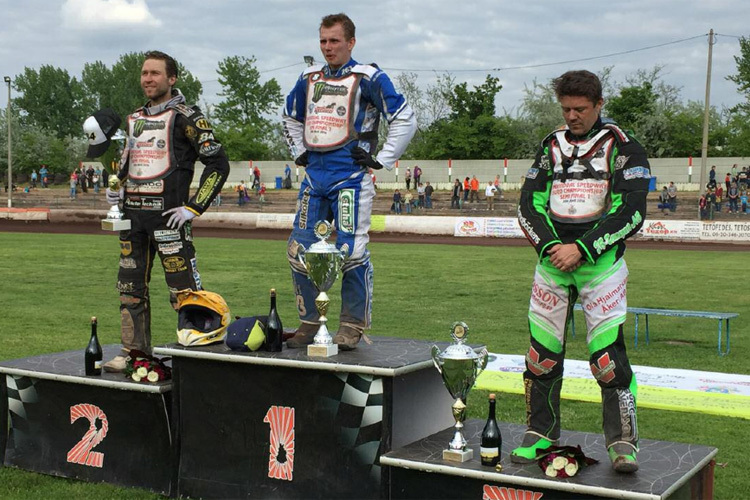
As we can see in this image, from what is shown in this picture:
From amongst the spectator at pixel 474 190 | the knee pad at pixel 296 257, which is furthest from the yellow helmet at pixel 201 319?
the spectator at pixel 474 190

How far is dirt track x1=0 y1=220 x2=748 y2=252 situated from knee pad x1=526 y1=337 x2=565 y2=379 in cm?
2600

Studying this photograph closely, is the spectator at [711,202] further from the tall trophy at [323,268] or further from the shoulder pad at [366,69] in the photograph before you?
the tall trophy at [323,268]

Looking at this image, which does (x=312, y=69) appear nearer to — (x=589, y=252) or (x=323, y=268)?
(x=323, y=268)

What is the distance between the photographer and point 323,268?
557 centimetres

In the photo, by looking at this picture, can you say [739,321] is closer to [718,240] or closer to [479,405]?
[479,405]

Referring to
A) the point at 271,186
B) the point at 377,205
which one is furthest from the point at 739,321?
the point at 271,186

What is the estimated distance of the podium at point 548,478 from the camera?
13.6 feet

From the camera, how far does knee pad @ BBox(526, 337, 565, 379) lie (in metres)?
4.62

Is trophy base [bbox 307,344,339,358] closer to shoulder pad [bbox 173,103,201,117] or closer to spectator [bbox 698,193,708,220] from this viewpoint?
shoulder pad [bbox 173,103,201,117]

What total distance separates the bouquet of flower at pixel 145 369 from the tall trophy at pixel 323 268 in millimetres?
1020

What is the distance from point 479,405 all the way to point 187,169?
122 inches

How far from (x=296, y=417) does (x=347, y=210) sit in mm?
1389

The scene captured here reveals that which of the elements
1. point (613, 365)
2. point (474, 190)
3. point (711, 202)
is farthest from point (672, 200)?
point (613, 365)

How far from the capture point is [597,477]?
4.28m
